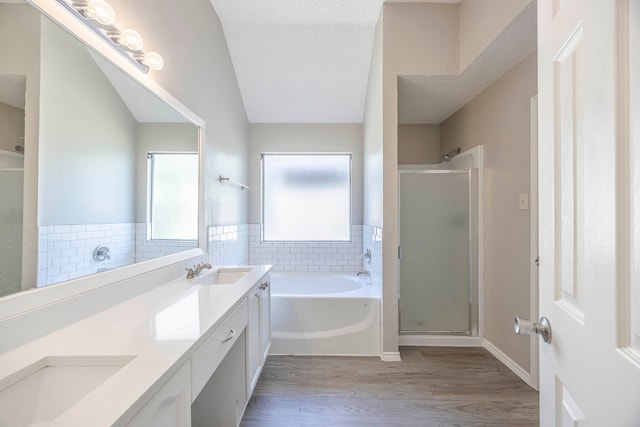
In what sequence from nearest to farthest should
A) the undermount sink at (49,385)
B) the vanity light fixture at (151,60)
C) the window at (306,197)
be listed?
the undermount sink at (49,385) < the vanity light fixture at (151,60) < the window at (306,197)

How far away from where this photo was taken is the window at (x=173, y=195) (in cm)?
160

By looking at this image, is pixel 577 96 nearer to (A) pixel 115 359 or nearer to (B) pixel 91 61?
(A) pixel 115 359

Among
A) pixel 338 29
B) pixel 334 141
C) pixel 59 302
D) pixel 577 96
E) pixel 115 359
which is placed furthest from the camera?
pixel 334 141

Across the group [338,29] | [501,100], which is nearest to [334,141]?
[338,29]

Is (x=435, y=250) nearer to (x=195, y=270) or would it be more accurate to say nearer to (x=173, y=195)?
(x=195, y=270)

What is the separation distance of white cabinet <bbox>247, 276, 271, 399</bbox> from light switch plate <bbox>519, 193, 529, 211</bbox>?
78.6 inches

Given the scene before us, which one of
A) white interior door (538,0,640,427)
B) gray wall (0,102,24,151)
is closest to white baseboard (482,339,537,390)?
white interior door (538,0,640,427)

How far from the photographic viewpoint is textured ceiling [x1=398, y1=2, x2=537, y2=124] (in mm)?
1749

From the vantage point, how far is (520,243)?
2.09 m

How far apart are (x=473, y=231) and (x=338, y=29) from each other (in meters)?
2.32

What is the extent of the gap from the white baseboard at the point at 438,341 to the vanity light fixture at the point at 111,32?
113 inches

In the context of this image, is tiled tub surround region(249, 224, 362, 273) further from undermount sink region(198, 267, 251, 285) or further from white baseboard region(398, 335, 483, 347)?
undermount sink region(198, 267, 251, 285)

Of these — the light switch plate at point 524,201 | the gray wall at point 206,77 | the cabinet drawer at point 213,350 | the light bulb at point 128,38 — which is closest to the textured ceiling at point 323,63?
the gray wall at point 206,77

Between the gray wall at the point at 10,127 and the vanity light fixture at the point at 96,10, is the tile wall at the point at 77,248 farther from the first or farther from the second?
the vanity light fixture at the point at 96,10
